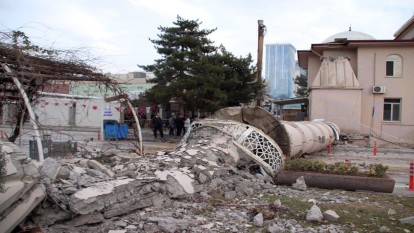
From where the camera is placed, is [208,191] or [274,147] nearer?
[208,191]

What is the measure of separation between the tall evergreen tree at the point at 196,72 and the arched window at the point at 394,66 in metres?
9.22

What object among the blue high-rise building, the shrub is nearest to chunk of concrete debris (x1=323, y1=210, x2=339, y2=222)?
the shrub

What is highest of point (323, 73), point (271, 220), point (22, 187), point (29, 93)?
point (323, 73)

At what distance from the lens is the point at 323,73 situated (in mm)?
28719

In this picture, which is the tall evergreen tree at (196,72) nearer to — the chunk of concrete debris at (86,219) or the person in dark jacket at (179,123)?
the person in dark jacket at (179,123)

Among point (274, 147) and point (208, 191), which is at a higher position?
point (274, 147)

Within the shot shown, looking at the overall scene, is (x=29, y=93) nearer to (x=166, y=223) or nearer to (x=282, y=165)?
(x=166, y=223)

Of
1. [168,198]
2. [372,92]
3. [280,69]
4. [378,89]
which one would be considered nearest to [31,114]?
[168,198]

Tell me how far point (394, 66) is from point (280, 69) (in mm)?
37509

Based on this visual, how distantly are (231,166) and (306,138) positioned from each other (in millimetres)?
6590

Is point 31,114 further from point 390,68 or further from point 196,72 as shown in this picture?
point 390,68

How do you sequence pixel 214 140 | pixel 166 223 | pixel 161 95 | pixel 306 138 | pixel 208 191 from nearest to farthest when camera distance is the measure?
1. pixel 166 223
2. pixel 208 191
3. pixel 214 140
4. pixel 306 138
5. pixel 161 95

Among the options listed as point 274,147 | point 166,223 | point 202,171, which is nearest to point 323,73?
point 274,147

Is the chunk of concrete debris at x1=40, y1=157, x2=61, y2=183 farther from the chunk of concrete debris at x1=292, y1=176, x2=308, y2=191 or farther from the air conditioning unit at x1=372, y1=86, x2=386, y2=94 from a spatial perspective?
the air conditioning unit at x1=372, y1=86, x2=386, y2=94
